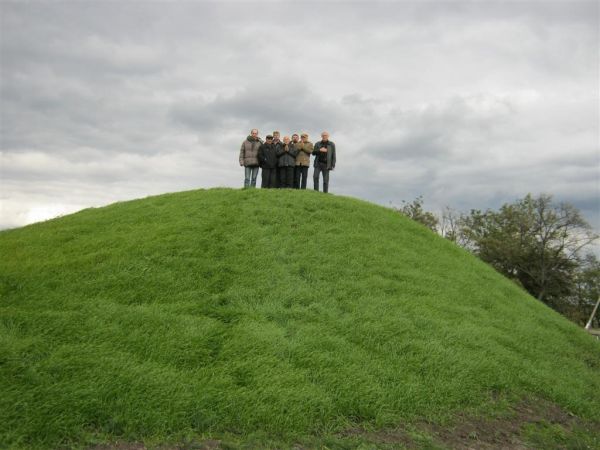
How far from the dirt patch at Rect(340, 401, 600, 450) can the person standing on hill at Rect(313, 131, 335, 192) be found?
11143mm

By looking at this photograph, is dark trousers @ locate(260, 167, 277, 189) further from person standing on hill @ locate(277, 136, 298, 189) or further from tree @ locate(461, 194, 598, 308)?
tree @ locate(461, 194, 598, 308)

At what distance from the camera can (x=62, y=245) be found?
39.1 ft

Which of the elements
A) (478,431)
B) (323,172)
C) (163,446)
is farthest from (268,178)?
(163,446)

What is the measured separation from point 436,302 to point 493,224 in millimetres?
47719

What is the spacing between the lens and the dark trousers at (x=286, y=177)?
18.2m

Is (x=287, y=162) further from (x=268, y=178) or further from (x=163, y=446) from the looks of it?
(x=163, y=446)

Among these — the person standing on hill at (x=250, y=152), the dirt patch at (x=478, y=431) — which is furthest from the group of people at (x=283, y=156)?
the dirt patch at (x=478, y=431)

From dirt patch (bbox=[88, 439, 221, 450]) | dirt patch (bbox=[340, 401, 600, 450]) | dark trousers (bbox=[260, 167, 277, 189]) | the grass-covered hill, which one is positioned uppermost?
dark trousers (bbox=[260, 167, 277, 189])

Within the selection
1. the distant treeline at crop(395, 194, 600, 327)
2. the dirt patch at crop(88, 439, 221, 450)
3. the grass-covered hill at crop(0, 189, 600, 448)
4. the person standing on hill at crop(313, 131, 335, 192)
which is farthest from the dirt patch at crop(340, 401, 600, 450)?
the distant treeline at crop(395, 194, 600, 327)

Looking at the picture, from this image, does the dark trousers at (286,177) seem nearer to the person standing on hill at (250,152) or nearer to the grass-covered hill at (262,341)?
the person standing on hill at (250,152)

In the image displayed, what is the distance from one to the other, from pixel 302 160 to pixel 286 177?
1.07m

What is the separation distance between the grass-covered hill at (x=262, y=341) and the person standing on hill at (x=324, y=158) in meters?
3.48

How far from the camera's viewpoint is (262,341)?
7867 millimetres

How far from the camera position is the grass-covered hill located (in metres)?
5.99
